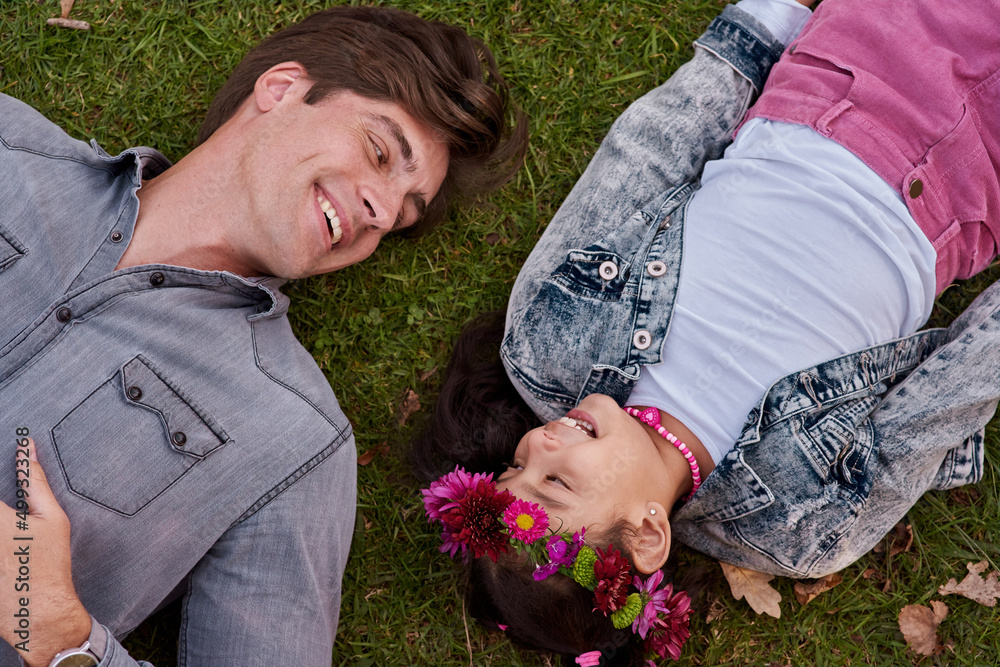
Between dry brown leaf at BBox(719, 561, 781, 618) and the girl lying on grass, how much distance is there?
0.22m

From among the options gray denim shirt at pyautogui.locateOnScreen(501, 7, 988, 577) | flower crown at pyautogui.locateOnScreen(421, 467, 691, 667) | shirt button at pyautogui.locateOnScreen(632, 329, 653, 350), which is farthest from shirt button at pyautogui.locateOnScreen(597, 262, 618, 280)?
flower crown at pyautogui.locateOnScreen(421, 467, 691, 667)

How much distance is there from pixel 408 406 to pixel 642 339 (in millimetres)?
1499

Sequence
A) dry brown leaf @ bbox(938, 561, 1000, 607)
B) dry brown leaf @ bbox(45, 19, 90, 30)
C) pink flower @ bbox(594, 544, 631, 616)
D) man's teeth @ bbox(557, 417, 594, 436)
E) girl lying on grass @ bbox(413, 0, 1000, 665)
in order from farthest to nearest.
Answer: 1. dry brown leaf @ bbox(45, 19, 90, 30)
2. dry brown leaf @ bbox(938, 561, 1000, 607)
3. girl lying on grass @ bbox(413, 0, 1000, 665)
4. man's teeth @ bbox(557, 417, 594, 436)
5. pink flower @ bbox(594, 544, 631, 616)

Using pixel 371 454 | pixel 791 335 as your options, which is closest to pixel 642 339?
pixel 791 335

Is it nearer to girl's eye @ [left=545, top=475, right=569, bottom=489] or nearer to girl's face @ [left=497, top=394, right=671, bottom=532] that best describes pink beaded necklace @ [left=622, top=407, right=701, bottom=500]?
girl's face @ [left=497, top=394, right=671, bottom=532]

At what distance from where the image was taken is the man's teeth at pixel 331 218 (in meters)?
3.44

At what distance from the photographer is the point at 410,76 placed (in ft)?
11.6

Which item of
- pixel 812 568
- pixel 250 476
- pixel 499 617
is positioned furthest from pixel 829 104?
pixel 250 476

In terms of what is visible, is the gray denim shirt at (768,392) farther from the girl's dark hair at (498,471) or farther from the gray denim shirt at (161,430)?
the gray denim shirt at (161,430)

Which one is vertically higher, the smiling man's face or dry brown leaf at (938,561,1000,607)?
the smiling man's face

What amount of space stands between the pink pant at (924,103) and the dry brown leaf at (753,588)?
6.54 feet

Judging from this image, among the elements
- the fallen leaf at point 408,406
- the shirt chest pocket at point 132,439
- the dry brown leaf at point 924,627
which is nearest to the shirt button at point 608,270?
the fallen leaf at point 408,406

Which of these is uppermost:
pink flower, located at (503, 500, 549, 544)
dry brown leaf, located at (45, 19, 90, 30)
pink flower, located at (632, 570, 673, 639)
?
dry brown leaf, located at (45, 19, 90, 30)

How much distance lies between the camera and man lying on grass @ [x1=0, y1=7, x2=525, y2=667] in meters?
3.01
